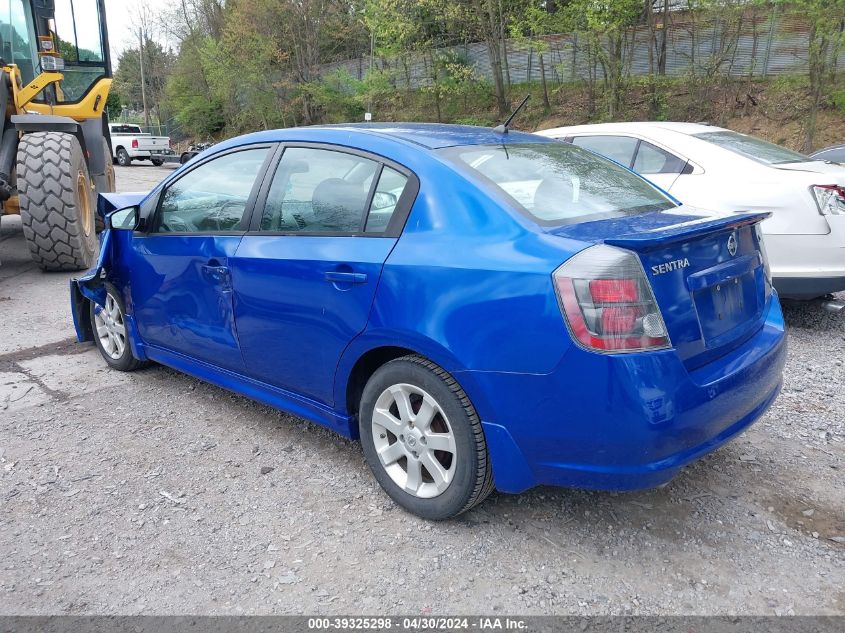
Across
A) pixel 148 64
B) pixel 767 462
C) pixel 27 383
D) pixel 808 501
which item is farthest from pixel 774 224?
pixel 148 64

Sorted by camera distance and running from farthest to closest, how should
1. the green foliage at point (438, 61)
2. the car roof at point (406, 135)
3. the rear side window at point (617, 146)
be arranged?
the green foliage at point (438, 61) → the rear side window at point (617, 146) → the car roof at point (406, 135)

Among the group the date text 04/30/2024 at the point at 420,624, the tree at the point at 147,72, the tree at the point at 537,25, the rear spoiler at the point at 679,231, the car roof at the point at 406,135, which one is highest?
the tree at the point at 147,72

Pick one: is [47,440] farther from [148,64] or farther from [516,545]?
[148,64]

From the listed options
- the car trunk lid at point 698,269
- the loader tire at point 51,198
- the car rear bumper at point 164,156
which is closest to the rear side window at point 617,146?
the car trunk lid at point 698,269

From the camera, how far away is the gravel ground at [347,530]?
2484 millimetres

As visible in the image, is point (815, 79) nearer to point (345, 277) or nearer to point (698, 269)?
point (698, 269)

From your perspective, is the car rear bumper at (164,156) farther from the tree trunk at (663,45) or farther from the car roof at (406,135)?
the car roof at (406,135)

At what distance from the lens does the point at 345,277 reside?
297cm

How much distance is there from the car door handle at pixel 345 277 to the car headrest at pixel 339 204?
0.72 ft

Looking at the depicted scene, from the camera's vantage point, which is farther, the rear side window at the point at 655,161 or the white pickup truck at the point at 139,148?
the white pickup truck at the point at 139,148

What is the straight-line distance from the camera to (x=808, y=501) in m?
3.06

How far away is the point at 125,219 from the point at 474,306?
2.79 m

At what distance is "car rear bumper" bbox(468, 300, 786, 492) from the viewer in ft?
7.71

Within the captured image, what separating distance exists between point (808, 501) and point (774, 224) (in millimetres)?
2722
